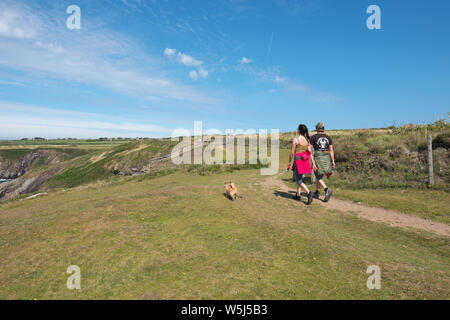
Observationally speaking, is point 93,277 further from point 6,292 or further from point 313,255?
point 313,255

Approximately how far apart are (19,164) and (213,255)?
185 meters

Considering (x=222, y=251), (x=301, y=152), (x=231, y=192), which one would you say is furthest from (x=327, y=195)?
(x=222, y=251)

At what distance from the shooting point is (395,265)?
535cm

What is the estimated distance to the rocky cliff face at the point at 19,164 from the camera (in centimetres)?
13588

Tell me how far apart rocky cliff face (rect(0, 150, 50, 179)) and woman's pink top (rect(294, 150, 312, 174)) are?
170 metres

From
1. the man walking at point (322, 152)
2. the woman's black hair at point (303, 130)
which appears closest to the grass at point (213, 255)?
the man walking at point (322, 152)

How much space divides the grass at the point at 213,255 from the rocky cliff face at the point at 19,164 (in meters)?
168

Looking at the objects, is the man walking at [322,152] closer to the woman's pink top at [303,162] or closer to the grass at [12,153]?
the woman's pink top at [303,162]

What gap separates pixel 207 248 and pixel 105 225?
11.9 ft

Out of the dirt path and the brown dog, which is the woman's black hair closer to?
the dirt path

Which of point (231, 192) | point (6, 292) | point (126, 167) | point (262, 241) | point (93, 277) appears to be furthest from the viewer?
point (126, 167)

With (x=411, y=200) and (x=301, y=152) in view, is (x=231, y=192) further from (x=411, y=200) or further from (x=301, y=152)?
(x=411, y=200)

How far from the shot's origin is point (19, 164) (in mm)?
140500
